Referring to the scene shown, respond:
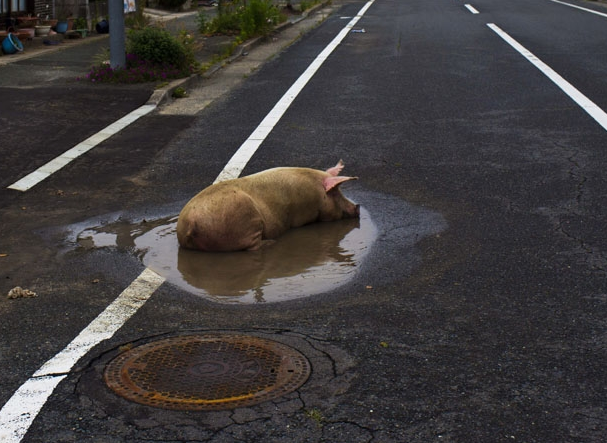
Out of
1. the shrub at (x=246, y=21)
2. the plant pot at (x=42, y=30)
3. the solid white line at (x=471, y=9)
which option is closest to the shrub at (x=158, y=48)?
the shrub at (x=246, y=21)

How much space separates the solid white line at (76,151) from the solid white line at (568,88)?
5.76 meters

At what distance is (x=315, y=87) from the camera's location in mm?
14547

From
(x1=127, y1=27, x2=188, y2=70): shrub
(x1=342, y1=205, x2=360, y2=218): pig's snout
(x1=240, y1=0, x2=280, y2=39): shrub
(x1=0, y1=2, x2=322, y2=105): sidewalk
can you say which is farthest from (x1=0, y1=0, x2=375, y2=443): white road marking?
(x1=240, y1=0, x2=280, y2=39): shrub

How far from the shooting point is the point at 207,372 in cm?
479

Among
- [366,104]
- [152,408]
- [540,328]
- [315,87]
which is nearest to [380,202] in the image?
[540,328]

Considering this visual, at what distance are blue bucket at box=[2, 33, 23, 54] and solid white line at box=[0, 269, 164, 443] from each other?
13857mm

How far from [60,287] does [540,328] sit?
3009 mm

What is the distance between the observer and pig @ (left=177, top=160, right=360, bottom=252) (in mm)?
6797

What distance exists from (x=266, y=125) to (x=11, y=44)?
946 cm

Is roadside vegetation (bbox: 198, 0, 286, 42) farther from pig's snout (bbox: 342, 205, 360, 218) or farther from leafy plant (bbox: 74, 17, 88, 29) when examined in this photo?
pig's snout (bbox: 342, 205, 360, 218)

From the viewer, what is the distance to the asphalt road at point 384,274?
169 inches

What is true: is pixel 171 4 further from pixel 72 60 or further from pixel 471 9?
pixel 72 60

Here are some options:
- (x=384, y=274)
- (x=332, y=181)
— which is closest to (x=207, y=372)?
(x=384, y=274)

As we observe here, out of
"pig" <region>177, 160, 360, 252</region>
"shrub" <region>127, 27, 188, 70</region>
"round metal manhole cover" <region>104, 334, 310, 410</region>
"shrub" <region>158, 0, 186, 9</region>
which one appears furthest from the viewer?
"shrub" <region>158, 0, 186, 9</region>
